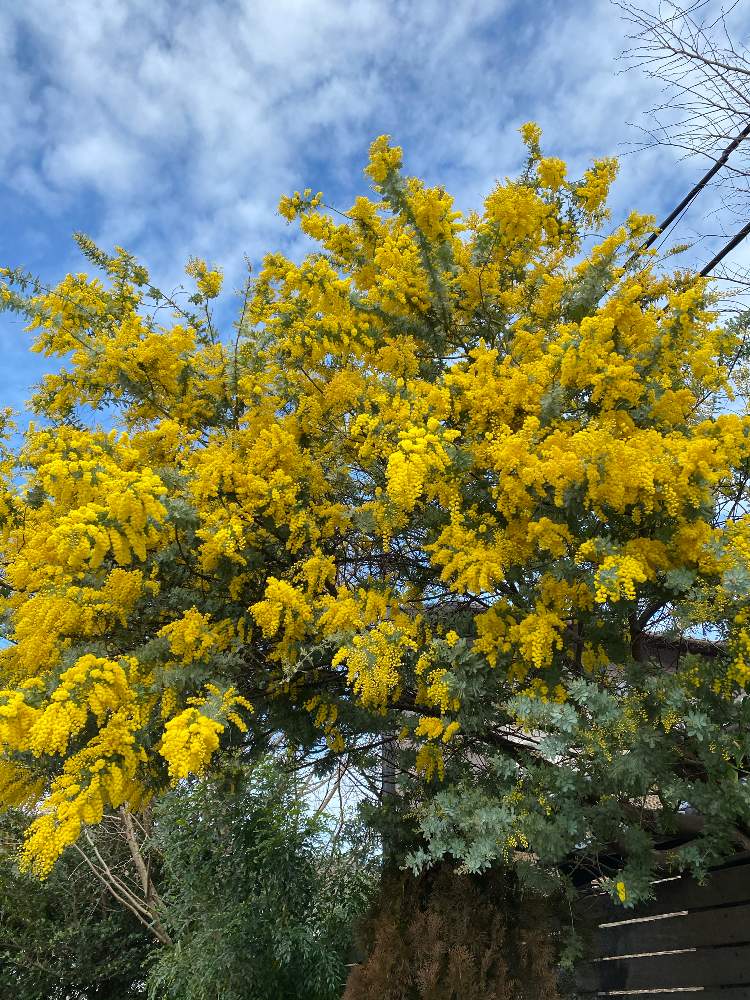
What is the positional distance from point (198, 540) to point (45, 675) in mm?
1226

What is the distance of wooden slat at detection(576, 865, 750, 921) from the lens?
4.55 meters

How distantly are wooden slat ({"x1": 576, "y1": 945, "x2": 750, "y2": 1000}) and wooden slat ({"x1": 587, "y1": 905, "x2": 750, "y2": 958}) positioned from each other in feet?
0.18

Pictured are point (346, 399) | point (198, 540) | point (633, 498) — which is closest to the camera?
point (633, 498)

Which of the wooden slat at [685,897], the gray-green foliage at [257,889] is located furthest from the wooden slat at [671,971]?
the gray-green foliage at [257,889]

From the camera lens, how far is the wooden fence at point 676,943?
178 inches

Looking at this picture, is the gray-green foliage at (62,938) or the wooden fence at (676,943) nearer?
the wooden fence at (676,943)

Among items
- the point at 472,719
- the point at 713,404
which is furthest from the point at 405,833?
the point at 713,404

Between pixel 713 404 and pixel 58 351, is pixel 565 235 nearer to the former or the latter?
pixel 713 404

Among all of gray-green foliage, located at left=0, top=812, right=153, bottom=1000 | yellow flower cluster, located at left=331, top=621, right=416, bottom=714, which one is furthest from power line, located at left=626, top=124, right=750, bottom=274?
gray-green foliage, located at left=0, top=812, right=153, bottom=1000

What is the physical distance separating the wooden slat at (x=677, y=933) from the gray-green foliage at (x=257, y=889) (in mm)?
1794

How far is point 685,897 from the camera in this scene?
4.84m

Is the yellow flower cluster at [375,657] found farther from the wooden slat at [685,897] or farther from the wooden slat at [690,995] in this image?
the wooden slat at [690,995]

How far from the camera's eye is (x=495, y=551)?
12.8ft

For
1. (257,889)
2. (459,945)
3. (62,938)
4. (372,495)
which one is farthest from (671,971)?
(62,938)
